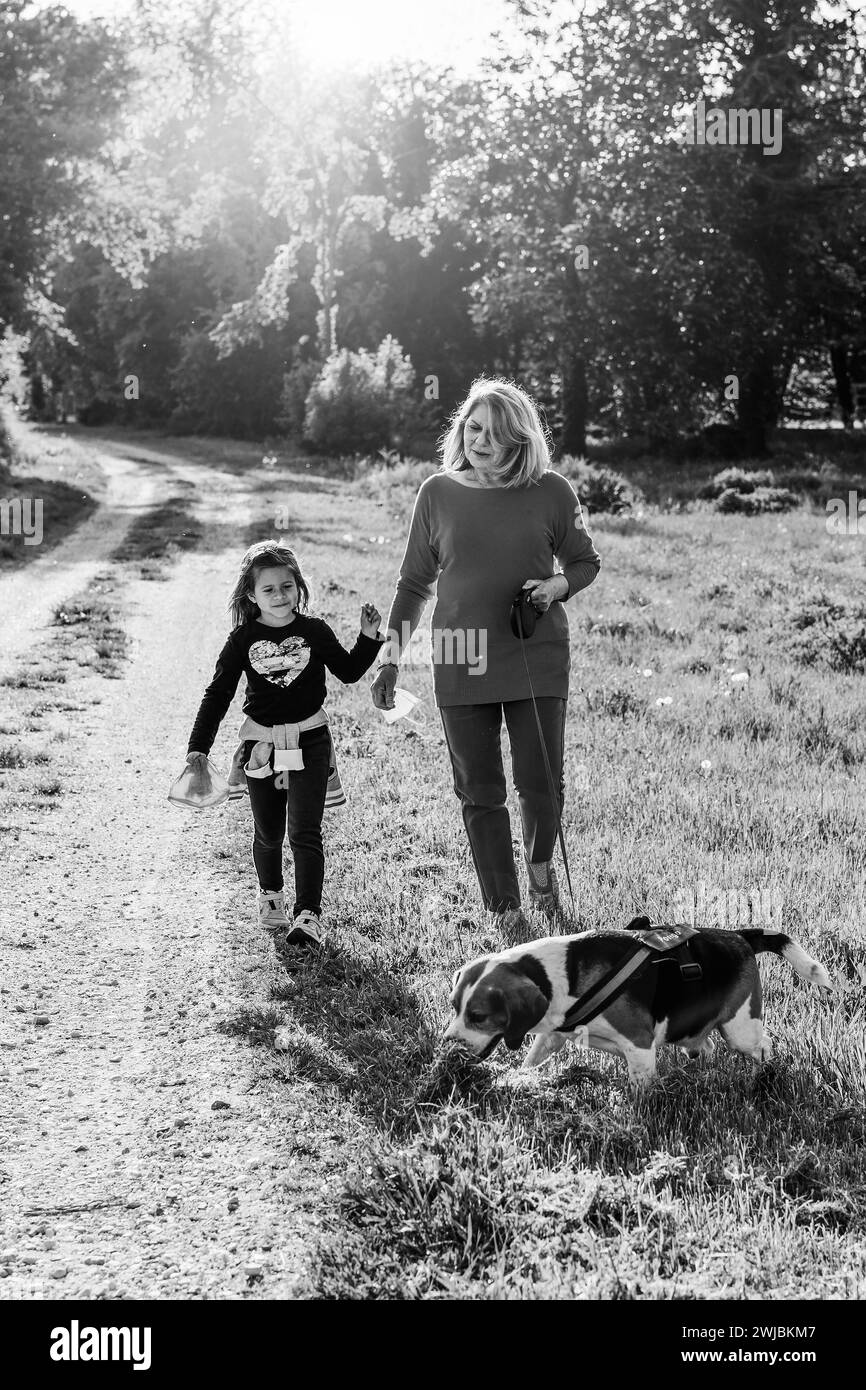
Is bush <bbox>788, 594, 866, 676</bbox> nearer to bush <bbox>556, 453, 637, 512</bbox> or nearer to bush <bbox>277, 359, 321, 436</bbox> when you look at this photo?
bush <bbox>556, 453, 637, 512</bbox>

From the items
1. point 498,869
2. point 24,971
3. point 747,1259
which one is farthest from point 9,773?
point 747,1259

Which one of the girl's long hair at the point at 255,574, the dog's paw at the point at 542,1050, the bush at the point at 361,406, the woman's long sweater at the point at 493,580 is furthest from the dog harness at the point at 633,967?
the bush at the point at 361,406

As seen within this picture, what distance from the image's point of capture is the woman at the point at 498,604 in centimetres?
483

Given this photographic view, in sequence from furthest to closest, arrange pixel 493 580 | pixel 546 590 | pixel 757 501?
pixel 757 501 < pixel 493 580 < pixel 546 590

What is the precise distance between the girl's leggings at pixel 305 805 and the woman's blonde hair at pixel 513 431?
1.44 meters

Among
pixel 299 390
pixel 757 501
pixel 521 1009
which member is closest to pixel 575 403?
pixel 299 390

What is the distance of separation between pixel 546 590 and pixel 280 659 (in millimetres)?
1246

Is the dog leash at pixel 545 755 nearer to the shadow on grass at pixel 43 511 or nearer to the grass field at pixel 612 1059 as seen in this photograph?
the grass field at pixel 612 1059

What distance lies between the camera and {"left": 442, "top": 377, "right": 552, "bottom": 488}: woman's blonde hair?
4.74 metres

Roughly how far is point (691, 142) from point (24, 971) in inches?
1247

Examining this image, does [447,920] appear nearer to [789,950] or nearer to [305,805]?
[305,805]

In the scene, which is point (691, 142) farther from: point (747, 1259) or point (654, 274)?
point (747, 1259)

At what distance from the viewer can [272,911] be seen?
5246 millimetres

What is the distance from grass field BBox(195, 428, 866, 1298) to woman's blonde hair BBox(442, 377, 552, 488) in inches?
75.1
